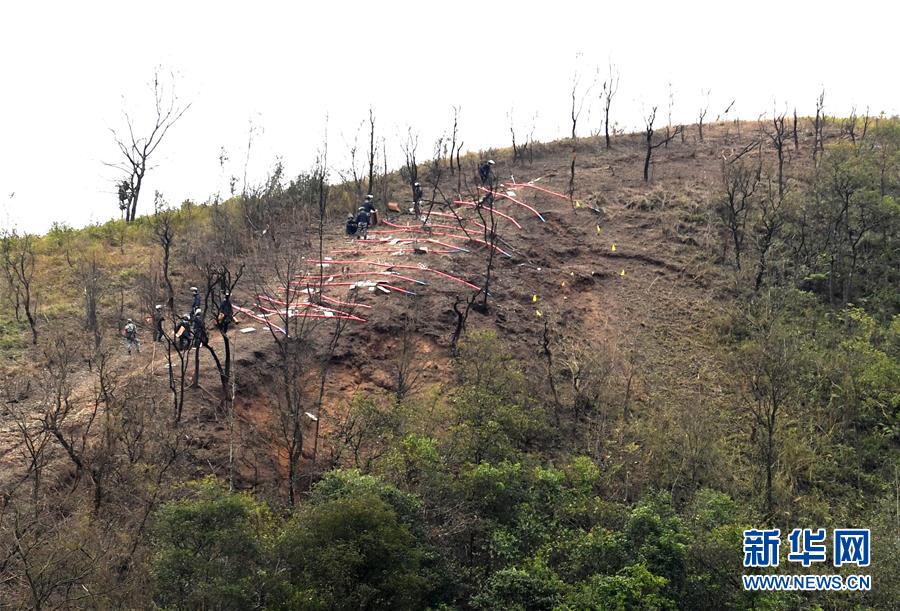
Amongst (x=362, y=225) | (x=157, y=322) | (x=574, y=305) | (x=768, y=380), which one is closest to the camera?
(x=157, y=322)

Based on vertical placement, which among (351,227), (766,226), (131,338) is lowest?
(131,338)

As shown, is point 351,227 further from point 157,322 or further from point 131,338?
point 157,322

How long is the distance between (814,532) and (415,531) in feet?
22.9

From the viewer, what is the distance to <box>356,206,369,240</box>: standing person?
81.8 feet

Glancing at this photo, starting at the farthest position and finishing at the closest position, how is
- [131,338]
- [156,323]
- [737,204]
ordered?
[737,204]
[131,338]
[156,323]

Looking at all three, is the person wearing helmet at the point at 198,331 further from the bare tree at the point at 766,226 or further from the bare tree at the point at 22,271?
the bare tree at the point at 766,226

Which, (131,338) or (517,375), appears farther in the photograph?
(131,338)

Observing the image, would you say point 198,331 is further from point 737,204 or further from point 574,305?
point 737,204

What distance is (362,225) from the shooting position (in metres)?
25.0

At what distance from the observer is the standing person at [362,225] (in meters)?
24.9

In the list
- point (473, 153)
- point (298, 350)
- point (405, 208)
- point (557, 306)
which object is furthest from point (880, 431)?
point (473, 153)

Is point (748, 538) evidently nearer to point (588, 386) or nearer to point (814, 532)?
point (814, 532)

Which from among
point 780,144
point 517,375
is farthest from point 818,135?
point 517,375

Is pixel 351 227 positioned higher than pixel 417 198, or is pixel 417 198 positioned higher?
pixel 417 198
